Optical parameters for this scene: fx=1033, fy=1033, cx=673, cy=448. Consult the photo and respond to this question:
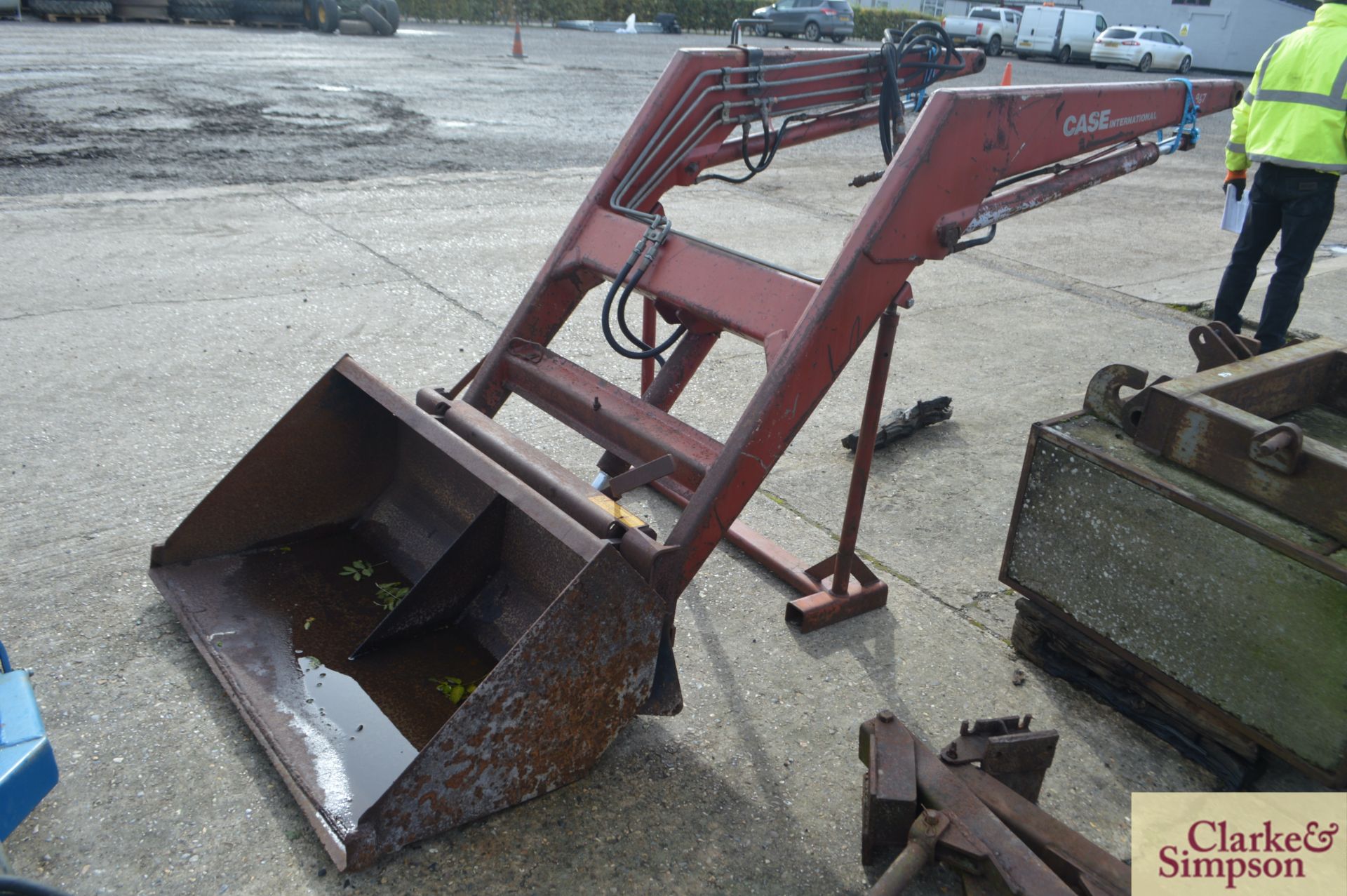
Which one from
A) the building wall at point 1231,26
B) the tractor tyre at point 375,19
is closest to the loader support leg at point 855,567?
the tractor tyre at point 375,19

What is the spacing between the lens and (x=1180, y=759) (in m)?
2.67

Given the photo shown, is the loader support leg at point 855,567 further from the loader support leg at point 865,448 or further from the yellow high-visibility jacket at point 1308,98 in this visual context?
the yellow high-visibility jacket at point 1308,98

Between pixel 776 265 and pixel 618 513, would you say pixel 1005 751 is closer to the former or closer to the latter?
pixel 618 513

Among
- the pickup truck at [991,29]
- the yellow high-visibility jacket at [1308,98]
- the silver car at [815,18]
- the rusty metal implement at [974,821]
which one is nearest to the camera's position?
the rusty metal implement at [974,821]

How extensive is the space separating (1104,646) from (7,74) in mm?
14102

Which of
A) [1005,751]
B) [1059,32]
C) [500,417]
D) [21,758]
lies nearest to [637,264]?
[1005,751]

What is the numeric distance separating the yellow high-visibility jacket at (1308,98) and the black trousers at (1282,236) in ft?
0.40

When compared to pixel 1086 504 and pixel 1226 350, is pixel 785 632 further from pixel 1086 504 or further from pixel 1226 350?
pixel 1226 350

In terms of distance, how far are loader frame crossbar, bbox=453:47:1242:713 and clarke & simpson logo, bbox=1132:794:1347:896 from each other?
105 cm

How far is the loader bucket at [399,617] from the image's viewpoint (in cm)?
213

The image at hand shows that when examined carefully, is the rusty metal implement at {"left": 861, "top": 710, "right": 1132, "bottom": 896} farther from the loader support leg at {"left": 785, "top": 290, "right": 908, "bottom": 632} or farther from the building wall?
the building wall

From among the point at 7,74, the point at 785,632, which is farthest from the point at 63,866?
the point at 7,74

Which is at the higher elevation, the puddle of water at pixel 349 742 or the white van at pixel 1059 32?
the white van at pixel 1059 32

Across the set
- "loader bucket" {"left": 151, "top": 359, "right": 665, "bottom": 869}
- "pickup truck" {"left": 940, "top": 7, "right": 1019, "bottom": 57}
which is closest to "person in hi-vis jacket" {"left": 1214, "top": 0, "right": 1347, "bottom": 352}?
"loader bucket" {"left": 151, "top": 359, "right": 665, "bottom": 869}
